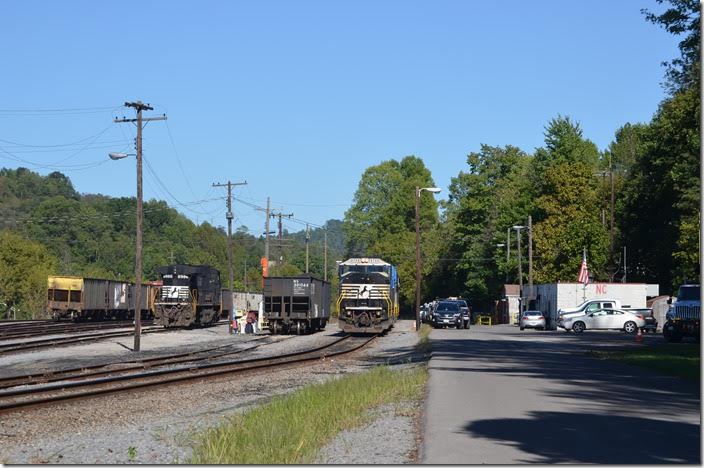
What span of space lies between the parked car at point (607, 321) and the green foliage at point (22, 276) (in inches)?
2982

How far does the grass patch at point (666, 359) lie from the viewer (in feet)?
80.6

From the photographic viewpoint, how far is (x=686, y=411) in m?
15.6

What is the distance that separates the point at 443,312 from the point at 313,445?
169 feet

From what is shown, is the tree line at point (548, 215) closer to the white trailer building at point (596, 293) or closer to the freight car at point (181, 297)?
the white trailer building at point (596, 293)

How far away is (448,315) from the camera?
6291 cm

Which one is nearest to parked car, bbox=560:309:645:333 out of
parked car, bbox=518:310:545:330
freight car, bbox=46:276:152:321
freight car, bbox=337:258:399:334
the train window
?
parked car, bbox=518:310:545:330

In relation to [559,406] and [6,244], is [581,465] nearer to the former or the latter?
[559,406]

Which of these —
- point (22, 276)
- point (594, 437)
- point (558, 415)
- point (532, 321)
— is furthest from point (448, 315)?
point (22, 276)

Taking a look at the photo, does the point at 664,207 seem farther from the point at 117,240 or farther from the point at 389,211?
the point at 117,240

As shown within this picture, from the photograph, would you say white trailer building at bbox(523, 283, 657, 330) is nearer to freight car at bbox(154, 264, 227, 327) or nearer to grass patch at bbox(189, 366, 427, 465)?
freight car at bbox(154, 264, 227, 327)

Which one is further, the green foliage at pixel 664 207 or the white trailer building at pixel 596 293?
the white trailer building at pixel 596 293

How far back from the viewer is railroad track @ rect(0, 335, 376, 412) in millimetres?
19703

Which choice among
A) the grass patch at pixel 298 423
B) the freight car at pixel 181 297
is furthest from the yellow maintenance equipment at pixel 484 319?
the grass patch at pixel 298 423

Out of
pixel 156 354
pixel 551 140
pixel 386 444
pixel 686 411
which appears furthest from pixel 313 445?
pixel 551 140
